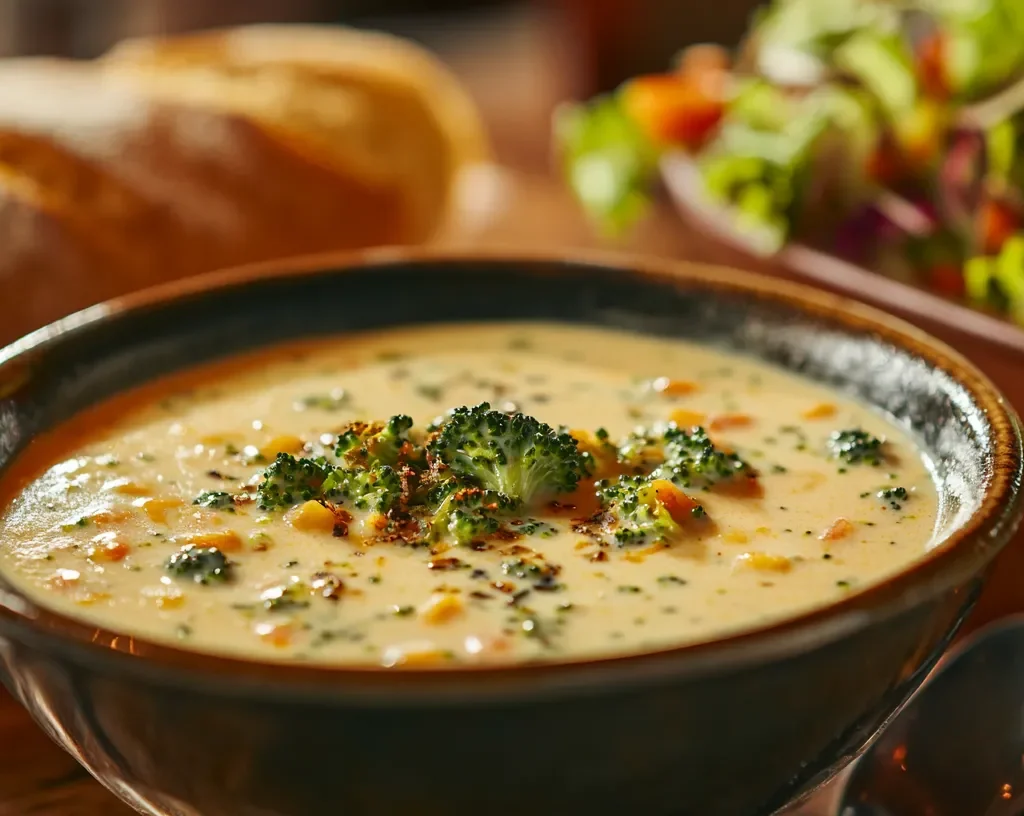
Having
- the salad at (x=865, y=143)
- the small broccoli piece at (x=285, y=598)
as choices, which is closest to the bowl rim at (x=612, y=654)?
the small broccoli piece at (x=285, y=598)

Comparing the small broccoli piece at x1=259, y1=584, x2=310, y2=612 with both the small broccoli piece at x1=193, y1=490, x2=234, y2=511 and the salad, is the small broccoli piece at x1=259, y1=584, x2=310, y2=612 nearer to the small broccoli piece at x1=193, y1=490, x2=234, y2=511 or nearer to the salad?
the small broccoli piece at x1=193, y1=490, x2=234, y2=511

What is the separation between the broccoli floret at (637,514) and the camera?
1.64m

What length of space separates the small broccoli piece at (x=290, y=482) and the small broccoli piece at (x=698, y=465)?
0.46 metres

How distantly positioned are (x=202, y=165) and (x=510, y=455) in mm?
1748

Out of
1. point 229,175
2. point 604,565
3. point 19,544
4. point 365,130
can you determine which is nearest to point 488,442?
point 604,565

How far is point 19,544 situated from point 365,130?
208 centimetres

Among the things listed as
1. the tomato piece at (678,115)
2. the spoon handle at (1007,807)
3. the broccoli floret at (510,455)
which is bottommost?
the spoon handle at (1007,807)

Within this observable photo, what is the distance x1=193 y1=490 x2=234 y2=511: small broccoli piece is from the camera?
5.80 feet

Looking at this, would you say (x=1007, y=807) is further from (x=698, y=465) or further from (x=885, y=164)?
(x=885, y=164)

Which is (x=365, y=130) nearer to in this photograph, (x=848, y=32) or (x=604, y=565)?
(x=848, y=32)

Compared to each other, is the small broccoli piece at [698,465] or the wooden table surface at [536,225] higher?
the small broccoli piece at [698,465]

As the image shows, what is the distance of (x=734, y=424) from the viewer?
2041mm

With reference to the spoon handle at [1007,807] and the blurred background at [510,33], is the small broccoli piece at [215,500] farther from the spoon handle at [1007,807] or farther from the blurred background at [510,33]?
the blurred background at [510,33]

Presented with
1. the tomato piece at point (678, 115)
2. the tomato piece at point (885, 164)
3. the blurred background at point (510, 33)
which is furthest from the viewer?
the blurred background at point (510, 33)
